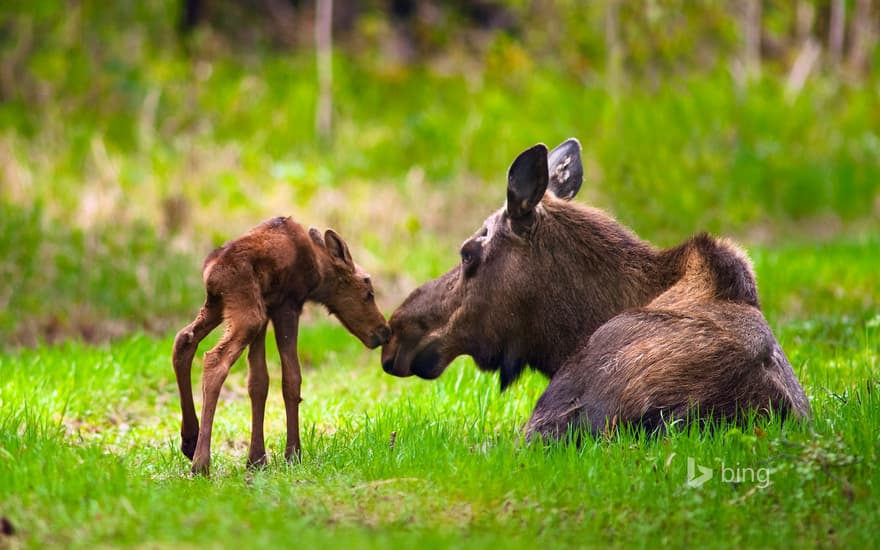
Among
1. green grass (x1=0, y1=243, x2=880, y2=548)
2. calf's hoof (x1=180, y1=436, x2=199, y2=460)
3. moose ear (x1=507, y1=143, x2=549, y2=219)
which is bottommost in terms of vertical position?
green grass (x1=0, y1=243, x2=880, y2=548)

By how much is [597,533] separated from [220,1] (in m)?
17.0

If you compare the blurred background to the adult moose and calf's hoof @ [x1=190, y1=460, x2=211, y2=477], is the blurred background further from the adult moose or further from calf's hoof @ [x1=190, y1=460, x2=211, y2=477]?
calf's hoof @ [x1=190, y1=460, x2=211, y2=477]

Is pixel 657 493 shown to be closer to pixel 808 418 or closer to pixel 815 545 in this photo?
pixel 815 545

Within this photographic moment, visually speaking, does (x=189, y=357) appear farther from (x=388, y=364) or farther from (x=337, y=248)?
(x=388, y=364)

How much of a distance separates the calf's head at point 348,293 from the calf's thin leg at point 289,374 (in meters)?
0.42

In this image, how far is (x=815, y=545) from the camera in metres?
4.69

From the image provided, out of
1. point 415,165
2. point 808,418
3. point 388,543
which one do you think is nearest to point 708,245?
point 808,418

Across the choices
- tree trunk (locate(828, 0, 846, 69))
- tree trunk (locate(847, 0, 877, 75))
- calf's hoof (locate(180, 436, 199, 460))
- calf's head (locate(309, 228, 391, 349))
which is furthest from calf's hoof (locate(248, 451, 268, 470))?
tree trunk (locate(847, 0, 877, 75))

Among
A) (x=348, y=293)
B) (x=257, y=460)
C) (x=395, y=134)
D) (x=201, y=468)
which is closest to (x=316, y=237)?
(x=348, y=293)

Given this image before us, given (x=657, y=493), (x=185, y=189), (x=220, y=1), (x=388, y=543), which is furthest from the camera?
(x=220, y=1)

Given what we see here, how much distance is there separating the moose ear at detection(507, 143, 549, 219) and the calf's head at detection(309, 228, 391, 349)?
0.95 m

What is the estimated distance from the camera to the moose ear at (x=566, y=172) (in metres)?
7.66

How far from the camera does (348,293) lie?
682 cm

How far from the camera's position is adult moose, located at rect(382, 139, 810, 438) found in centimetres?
595
